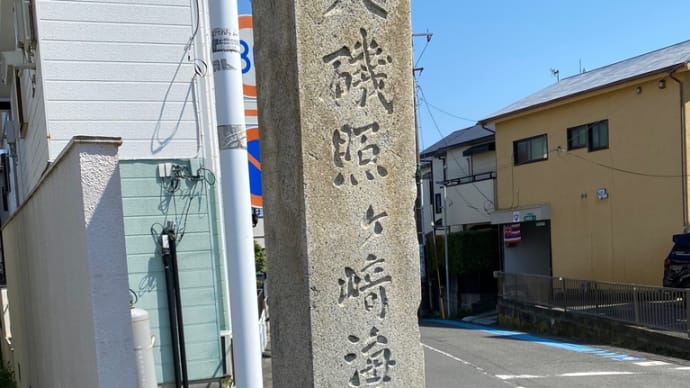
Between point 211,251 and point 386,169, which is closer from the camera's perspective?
point 386,169

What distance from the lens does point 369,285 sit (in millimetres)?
3232

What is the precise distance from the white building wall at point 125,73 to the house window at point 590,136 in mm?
16037

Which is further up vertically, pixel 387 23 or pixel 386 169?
pixel 387 23

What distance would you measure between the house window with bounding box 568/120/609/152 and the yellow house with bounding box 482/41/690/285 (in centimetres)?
3

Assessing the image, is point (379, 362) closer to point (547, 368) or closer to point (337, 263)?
point (337, 263)

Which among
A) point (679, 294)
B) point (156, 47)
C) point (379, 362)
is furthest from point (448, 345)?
point (379, 362)

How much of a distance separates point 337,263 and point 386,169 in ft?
1.86

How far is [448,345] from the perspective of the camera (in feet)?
50.8

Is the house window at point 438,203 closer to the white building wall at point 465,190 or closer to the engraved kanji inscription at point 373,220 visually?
the white building wall at point 465,190

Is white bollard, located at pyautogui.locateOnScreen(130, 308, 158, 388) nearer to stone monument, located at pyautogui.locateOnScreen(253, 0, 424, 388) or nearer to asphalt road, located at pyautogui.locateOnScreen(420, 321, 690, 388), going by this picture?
stone monument, located at pyautogui.locateOnScreen(253, 0, 424, 388)

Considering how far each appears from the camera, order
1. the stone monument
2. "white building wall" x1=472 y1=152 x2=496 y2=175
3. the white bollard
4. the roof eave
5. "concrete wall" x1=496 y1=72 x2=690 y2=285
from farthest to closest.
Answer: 1. "white building wall" x1=472 y1=152 x2=496 y2=175
2. "concrete wall" x1=496 y1=72 x2=690 y2=285
3. the roof eave
4. the white bollard
5. the stone monument

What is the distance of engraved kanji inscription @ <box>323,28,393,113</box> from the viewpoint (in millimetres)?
3158

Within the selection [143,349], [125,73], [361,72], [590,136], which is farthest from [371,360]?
[590,136]


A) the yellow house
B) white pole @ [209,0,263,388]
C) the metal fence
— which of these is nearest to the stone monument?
white pole @ [209,0,263,388]
